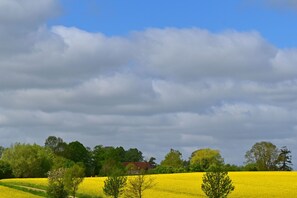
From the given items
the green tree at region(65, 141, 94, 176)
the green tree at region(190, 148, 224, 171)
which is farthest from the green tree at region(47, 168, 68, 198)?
the green tree at region(65, 141, 94, 176)

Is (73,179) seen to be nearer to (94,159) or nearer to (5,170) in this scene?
(5,170)

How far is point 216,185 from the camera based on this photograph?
51594mm

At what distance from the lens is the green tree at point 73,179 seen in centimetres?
6475

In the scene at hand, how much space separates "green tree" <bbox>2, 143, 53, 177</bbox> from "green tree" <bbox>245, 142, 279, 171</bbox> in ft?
165

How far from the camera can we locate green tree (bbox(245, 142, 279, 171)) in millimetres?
149125

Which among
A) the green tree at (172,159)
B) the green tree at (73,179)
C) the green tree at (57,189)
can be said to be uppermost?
the green tree at (172,159)

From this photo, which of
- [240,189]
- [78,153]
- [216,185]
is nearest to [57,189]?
[216,185]

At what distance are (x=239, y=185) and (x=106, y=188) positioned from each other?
19.2 m

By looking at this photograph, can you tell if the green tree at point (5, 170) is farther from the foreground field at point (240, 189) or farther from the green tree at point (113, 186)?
the green tree at point (113, 186)

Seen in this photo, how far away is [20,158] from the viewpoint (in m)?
136

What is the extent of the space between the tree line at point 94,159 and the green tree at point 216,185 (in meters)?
56.2

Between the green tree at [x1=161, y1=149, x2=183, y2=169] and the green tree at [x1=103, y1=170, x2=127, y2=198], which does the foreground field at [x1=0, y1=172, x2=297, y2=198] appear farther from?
the green tree at [x1=161, y1=149, x2=183, y2=169]

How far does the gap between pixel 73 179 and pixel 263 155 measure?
92.5 metres

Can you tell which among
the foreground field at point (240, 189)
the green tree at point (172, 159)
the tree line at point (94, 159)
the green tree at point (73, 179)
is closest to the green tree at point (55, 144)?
the tree line at point (94, 159)
